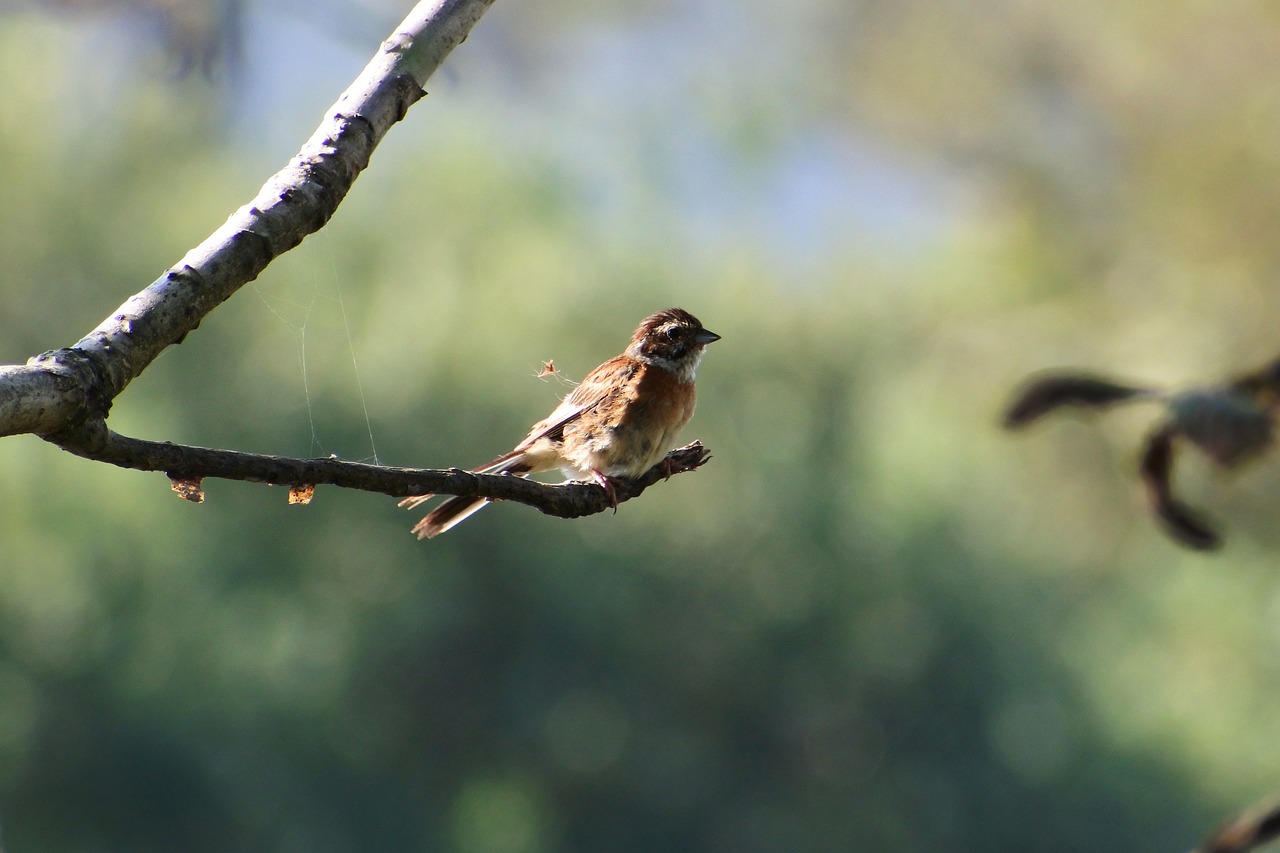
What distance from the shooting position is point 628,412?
4273mm

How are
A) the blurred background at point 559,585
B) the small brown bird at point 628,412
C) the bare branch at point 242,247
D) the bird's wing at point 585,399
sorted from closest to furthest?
the bare branch at point 242,247 → the small brown bird at point 628,412 → the bird's wing at point 585,399 → the blurred background at point 559,585

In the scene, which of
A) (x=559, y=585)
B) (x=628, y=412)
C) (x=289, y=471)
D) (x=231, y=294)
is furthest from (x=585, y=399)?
(x=559, y=585)

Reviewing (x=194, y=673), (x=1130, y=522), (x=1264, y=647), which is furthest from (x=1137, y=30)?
(x=194, y=673)

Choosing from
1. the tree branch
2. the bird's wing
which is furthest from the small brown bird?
the tree branch

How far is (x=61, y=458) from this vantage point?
16938mm

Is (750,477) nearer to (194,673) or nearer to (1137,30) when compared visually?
(194,673)

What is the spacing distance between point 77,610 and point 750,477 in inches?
376

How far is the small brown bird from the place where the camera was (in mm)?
4258

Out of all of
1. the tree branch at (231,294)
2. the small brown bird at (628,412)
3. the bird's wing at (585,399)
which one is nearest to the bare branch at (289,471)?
the tree branch at (231,294)

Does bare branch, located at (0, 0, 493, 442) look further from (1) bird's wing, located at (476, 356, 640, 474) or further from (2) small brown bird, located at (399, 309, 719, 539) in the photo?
(1) bird's wing, located at (476, 356, 640, 474)

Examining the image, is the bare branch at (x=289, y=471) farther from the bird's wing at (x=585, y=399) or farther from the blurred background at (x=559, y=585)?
the blurred background at (x=559, y=585)

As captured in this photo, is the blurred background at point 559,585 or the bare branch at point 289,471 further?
the blurred background at point 559,585

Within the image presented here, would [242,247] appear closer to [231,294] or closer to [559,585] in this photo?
[231,294]

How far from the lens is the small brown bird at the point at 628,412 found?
4.26m
